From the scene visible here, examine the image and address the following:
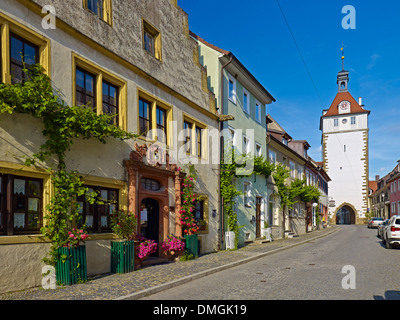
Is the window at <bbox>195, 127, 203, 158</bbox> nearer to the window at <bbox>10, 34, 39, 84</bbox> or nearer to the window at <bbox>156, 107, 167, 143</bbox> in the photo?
the window at <bbox>156, 107, 167, 143</bbox>

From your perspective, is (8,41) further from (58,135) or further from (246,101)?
(246,101)

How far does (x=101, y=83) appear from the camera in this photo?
408 inches

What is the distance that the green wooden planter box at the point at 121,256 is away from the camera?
9898mm

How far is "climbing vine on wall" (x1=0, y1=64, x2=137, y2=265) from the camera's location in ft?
25.5

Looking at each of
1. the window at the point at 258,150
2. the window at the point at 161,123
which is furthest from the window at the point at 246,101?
the window at the point at 161,123

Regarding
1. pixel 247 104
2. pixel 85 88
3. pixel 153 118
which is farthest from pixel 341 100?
pixel 85 88

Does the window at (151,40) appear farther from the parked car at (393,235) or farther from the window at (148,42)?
the parked car at (393,235)

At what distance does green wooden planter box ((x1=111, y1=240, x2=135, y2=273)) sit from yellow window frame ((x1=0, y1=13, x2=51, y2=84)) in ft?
15.6

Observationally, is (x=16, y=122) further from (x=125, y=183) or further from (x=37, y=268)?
(x=125, y=183)

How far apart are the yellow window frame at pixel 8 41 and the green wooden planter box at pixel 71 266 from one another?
397 cm

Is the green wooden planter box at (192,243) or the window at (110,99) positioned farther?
the green wooden planter box at (192,243)

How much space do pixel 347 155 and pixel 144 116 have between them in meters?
60.5

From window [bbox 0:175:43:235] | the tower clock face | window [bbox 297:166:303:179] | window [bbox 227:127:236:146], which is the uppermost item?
the tower clock face

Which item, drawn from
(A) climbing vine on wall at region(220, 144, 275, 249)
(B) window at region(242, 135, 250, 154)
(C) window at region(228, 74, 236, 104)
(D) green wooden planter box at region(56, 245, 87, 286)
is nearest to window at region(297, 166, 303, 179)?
(B) window at region(242, 135, 250, 154)
